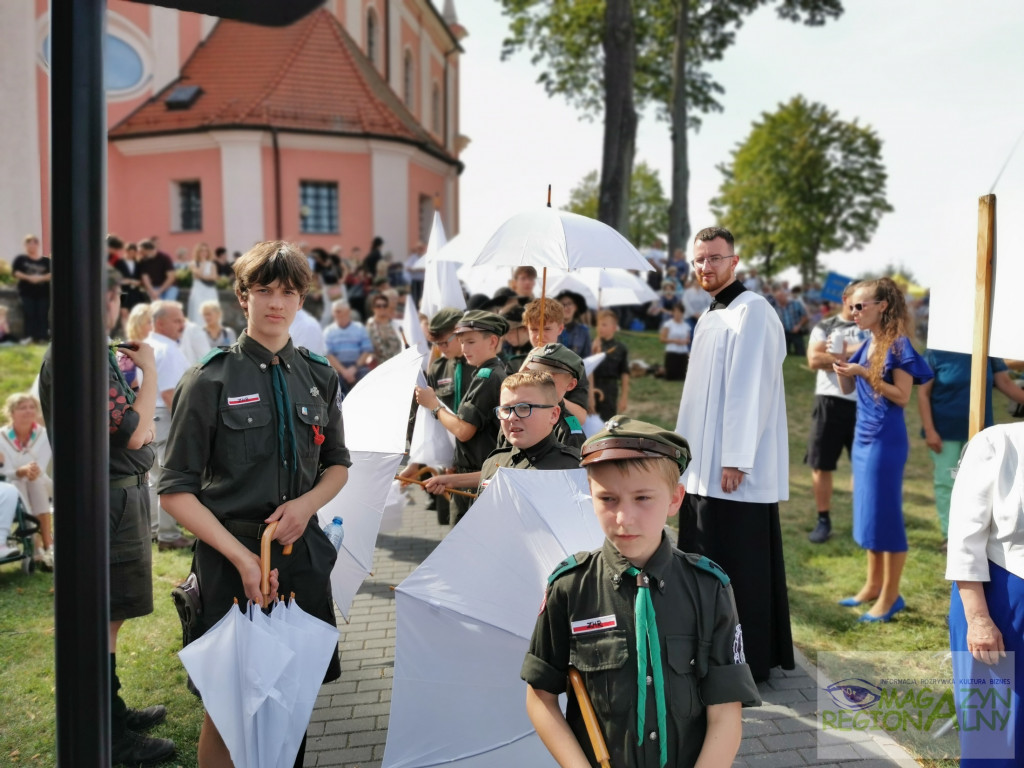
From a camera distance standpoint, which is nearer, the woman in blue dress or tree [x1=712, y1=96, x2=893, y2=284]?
the woman in blue dress

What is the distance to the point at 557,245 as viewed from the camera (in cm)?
527

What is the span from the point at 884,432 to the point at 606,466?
3.78 meters

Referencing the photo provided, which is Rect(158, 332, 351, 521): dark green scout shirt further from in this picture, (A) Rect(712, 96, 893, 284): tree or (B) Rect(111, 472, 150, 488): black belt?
(A) Rect(712, 96, 893, 284): tree

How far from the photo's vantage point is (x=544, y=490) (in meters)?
3.15

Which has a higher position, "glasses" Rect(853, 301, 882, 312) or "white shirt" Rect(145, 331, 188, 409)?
"glasses" Rect(853, 301, 882, 312)

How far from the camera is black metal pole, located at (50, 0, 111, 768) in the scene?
1.40 meters

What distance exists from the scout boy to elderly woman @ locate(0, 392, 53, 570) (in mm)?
5695

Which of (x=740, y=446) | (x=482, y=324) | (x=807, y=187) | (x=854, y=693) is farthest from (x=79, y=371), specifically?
(x=807, y=187)

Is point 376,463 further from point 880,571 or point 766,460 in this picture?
point 880,571

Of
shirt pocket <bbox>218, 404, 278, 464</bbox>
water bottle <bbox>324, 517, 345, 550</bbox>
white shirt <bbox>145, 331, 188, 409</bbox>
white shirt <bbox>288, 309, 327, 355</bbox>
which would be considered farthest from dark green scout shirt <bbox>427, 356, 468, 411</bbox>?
white shirt <bbox>288, 309, 327, 355</bbox>

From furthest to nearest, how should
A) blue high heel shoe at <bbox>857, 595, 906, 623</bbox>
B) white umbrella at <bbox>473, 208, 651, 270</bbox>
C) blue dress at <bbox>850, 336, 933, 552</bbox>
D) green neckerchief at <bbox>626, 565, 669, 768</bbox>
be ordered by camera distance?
blue high heel shoe at <bbox>857, 595, 906, 623</bbox>
blue dress at <bbox>850, 336, 933, 552</bbox>
white umbrella at <bbox>473, 208, 651, 270</bbox>
green neckerchief at <bbox>626, 565, 669, 768</bbox>

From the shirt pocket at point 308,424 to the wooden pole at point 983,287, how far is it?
8.17 ft

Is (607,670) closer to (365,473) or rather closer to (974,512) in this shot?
(974,512)

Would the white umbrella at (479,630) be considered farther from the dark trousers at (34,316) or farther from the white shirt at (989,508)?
the dark trousers at (34,316)
